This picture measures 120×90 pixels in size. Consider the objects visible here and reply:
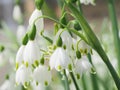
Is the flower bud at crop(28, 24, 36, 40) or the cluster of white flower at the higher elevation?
the flower bud at crop(28, 24, 36, 40)

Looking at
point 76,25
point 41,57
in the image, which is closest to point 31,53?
point 41,57

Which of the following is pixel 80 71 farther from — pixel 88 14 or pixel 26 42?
pixel 88 14

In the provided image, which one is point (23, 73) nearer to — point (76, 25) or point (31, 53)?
point (31, 53)

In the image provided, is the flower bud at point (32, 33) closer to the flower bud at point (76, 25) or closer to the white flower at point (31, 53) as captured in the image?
the white flower at point (31, 53)

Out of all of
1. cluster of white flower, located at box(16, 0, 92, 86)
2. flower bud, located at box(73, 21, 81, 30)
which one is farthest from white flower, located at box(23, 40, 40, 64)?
flower bud, located at box(73, 21, 81, 30)

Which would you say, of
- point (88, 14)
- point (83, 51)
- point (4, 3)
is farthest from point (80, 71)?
point (4, 3)

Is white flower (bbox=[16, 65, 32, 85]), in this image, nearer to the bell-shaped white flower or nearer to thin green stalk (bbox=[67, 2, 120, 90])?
the bell-shaped white flower
